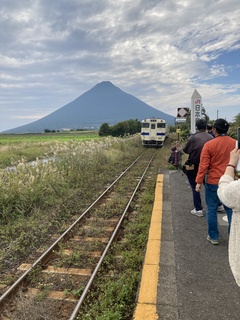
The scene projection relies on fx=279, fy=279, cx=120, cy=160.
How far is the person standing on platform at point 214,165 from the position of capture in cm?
401

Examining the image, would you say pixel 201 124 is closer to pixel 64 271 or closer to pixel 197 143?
pixel 197 143

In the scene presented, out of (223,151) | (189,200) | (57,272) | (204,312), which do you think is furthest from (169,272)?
(189,200)

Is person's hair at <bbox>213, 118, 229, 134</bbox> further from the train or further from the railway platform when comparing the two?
the train

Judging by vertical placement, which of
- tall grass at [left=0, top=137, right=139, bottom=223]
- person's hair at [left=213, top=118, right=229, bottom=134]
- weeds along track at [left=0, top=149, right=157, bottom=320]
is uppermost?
person's hair at [left=213, top=118, right=229, bottom=134]

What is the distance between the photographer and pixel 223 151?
4035mm

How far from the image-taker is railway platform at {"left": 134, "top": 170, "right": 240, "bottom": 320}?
9.12 feet

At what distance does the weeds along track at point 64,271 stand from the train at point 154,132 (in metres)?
19.6

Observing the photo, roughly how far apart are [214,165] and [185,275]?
5.33ft

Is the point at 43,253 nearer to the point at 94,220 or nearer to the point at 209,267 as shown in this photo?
the point at 94,220

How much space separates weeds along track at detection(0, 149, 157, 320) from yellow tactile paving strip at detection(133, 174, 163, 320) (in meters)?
0.62

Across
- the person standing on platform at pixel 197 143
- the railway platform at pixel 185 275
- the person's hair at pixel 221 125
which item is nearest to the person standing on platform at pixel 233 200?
the railway platform at pixel 185 275

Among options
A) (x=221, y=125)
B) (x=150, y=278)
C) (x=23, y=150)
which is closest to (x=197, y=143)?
(x=221, y=125)

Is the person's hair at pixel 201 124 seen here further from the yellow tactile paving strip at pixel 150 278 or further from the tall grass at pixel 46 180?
the tall grass at pixel 46 180

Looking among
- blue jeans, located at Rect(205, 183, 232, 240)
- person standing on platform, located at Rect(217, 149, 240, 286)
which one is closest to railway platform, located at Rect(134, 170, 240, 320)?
blue jeans, located at Rect(205, 183, 232, 240)
